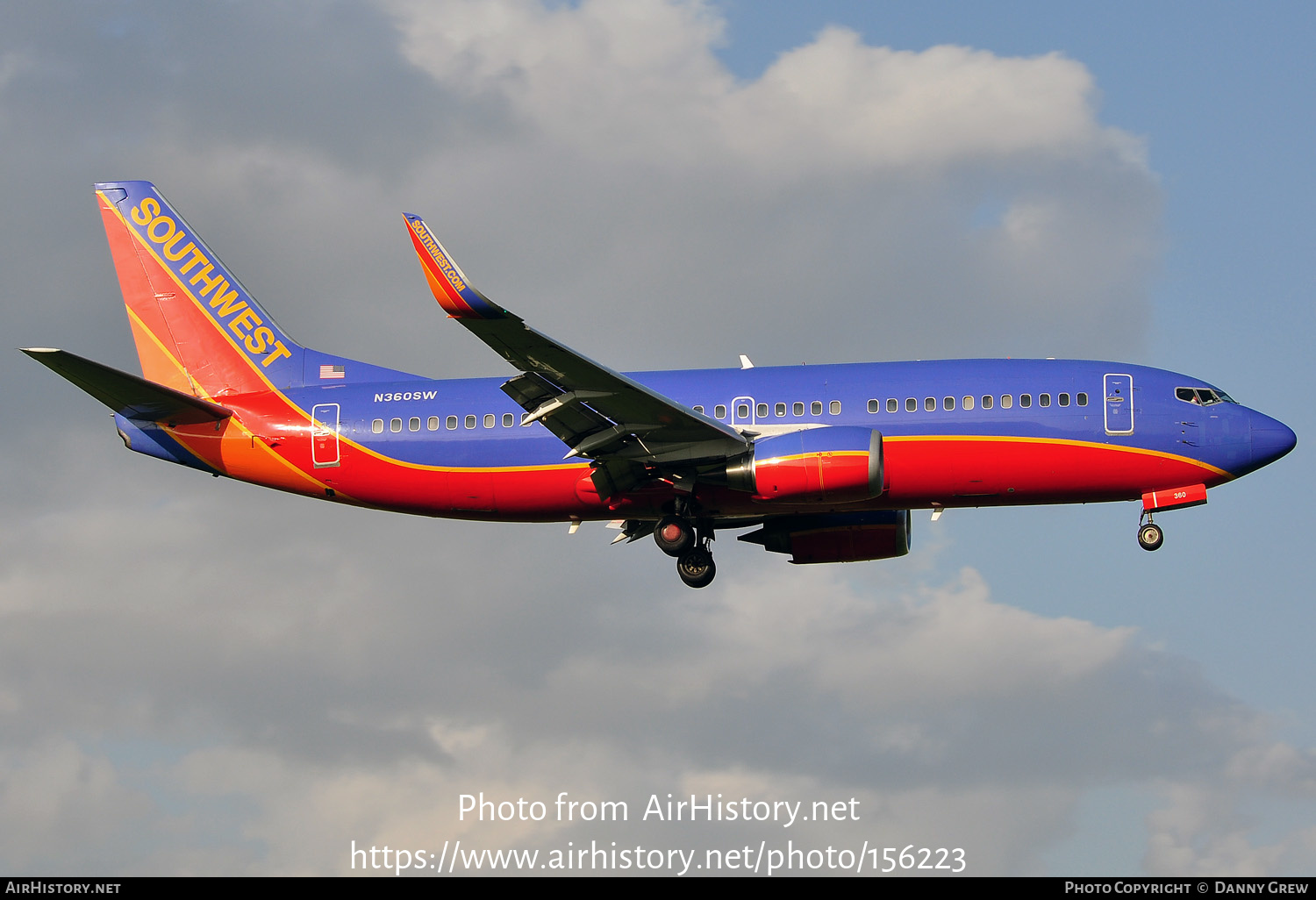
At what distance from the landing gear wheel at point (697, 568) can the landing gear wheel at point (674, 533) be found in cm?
73

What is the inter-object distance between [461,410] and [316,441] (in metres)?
4.18

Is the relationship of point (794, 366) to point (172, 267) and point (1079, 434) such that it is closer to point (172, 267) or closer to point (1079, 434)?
point (1079, 434)

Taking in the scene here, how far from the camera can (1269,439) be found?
129 ft

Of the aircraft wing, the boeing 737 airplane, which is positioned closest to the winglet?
the aircraft wing

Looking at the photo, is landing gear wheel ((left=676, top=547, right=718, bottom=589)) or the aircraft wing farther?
landing gear wheel ((left=676, top=547, right=718, bottom=589))

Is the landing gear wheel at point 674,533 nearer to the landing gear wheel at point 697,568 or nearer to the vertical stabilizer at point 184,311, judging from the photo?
the landing gear wheel at point 697,568

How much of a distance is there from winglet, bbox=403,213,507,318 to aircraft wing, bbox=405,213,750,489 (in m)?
0.02

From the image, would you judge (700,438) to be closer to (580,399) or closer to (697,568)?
(580,399)

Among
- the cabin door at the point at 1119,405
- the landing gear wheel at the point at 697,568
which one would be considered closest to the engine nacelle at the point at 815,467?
the landing gear wheel at the point at 697,568

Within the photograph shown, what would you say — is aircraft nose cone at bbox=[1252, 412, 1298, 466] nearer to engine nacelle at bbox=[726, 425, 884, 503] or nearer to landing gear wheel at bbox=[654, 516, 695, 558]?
engine nacelle at bbox=[726, 425, 884, 503]

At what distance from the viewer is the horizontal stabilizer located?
128 ft

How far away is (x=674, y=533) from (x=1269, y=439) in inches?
608

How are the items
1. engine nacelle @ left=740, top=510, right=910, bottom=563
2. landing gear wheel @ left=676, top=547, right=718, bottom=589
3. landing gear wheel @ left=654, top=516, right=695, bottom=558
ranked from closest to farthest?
landing gear wheel @ left=654, top=516, right=695, bottom=558
landing gear wheel @ left=676, top=547, right=718, bottom=589
engine nacelle @ left=740, top=510, right=910, bottom=563

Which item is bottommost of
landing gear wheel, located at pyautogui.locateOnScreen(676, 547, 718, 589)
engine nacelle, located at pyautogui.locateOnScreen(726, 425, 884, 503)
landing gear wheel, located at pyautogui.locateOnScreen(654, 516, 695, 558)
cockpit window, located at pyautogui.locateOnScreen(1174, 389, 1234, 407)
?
landing gear wheel, located at pyautogui.locateOnScreen(676, 547, 718, 589)
